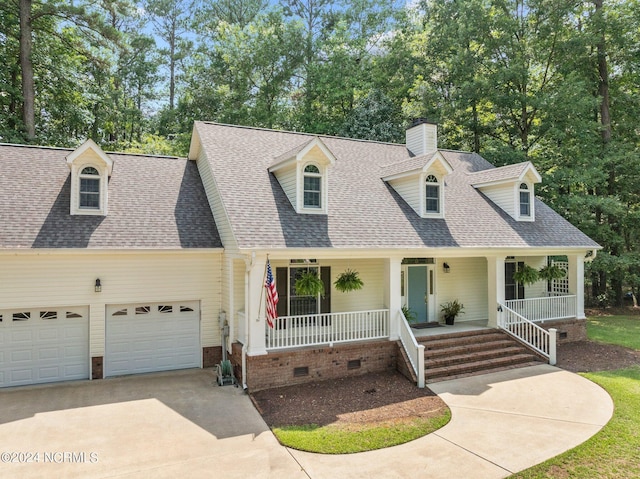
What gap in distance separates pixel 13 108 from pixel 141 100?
37.7ft

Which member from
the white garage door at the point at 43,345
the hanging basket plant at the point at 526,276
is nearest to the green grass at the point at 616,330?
the hanging basket plant at the point at 526,276

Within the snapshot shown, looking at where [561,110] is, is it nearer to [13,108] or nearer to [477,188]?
[477,188]

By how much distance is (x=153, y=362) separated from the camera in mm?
11148

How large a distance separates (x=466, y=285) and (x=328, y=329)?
6.40m

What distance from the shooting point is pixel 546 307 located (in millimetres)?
14273

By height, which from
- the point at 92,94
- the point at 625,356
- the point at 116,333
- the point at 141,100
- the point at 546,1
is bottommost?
the point at 625,356

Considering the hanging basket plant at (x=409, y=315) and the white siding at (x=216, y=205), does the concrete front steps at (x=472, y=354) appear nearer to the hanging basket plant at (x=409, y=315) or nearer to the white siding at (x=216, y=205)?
the hanging basket plant at (x=409, y=315)

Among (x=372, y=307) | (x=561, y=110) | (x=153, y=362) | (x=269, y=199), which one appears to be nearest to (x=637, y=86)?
(x=561, y=110)

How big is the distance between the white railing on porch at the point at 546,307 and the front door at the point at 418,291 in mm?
2751

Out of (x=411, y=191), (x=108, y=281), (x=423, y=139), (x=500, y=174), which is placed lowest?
(x=108, y=281)

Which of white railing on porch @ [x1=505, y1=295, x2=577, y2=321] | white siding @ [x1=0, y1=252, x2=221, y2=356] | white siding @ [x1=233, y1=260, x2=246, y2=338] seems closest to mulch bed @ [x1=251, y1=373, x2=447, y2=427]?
white siding @ [x1=233, y1=260, x2=246, y2=338]

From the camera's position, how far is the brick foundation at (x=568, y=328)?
1410 centimetres

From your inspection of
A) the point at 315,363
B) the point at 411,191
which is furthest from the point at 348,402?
the point at 411,191

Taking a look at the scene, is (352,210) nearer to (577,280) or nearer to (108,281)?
(108,281)
